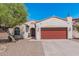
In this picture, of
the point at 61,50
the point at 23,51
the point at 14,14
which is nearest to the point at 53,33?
the point at 14,14

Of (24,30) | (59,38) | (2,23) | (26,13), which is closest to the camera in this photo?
(2,23)

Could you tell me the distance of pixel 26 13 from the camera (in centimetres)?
2638

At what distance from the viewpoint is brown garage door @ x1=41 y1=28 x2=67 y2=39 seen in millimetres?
33562

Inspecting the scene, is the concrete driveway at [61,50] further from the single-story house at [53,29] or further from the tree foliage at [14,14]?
the single-story house at [53,29]

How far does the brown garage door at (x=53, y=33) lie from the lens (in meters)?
33.6

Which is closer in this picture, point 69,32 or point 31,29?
point 69,32

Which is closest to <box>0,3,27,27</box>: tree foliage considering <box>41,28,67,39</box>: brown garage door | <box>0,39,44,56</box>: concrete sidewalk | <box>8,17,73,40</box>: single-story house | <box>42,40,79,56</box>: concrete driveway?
<box>0,39,44,56</box>: concrete sidewalk

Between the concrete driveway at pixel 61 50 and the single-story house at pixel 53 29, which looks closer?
the concrete driveway at pixel 61 50

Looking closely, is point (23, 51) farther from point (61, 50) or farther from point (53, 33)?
point (53, 33)

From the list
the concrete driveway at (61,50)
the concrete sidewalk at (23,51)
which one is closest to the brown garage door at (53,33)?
the concrete driveway at (61,50)

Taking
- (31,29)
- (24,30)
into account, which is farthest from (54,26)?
(31,29)

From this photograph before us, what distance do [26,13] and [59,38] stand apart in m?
8.78

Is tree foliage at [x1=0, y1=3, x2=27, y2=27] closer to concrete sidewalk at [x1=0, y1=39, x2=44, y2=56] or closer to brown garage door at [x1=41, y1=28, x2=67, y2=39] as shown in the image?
concrete sidewalk at [x1=0, y1=39, x2=44, y2=56]

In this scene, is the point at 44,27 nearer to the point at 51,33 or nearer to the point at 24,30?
the point at 51,33
